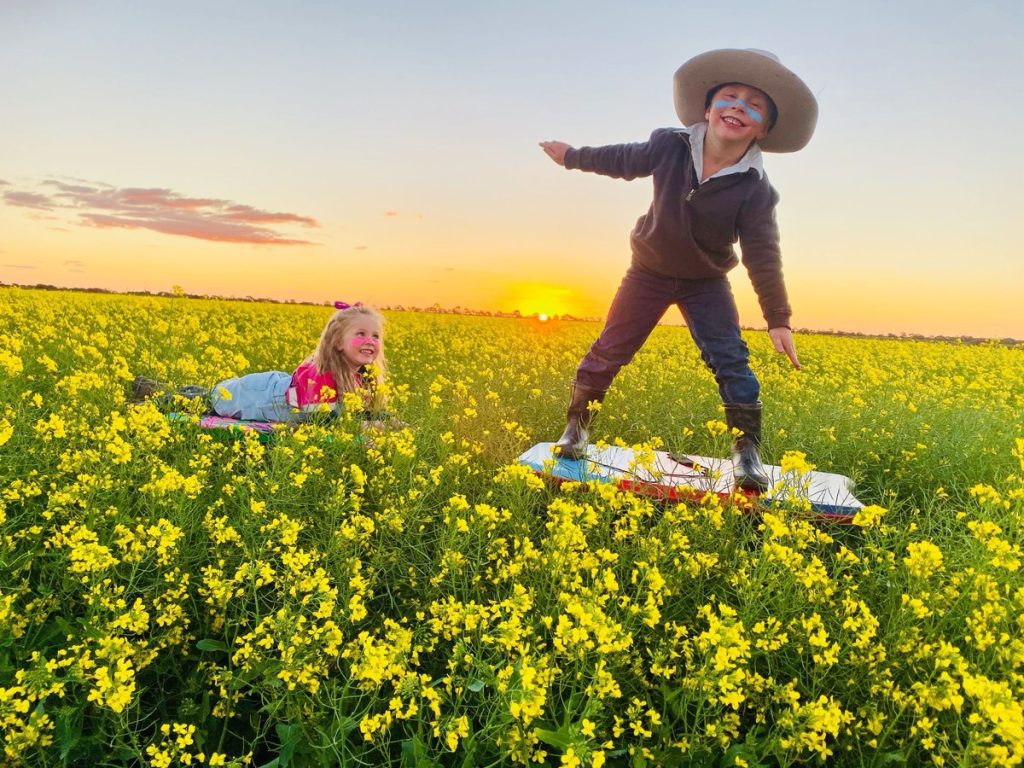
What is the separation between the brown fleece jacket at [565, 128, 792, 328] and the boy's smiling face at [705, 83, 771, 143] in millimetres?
214

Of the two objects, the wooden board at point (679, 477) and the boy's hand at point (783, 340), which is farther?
the boy's hand at point (783, 340)

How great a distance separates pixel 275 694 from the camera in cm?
182

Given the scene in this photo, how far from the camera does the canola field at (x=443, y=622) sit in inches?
67.6

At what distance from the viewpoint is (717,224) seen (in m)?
3.71

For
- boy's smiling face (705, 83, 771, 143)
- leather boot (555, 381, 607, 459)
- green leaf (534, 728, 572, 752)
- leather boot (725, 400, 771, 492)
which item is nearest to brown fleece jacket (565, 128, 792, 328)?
boy's smiling face (705, 83, 771, 143)

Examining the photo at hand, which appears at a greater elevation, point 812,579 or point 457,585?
point 812,579

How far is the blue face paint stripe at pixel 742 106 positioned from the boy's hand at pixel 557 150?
995mm

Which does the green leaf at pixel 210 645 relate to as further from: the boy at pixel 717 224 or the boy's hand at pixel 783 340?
the boy's hand at pixel 783 340

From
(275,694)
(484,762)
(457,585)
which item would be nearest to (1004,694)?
(484,762)

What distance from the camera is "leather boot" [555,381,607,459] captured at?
387 cm

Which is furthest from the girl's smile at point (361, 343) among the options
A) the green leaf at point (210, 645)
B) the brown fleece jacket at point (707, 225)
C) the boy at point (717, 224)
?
the green leaf at point (210, 645)

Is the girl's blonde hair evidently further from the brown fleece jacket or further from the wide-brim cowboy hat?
the wide-brim cowboy hat

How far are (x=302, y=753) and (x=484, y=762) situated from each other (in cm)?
49

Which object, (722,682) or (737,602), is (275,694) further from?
(737,602)
